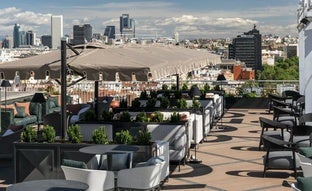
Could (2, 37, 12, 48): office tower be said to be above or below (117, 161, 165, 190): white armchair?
above

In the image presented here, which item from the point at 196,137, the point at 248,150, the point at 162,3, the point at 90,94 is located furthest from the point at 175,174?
the point at 162,3

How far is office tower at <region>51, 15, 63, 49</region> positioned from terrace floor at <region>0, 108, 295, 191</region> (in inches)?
75.1

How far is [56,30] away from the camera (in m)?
7.72

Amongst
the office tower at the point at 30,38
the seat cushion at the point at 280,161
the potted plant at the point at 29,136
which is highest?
the office tower at the point at 30,38

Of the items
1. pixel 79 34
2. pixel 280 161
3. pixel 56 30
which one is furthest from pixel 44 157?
pixel 280 161

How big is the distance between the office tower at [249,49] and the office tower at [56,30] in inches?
5092

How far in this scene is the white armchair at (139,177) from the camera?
5402mm

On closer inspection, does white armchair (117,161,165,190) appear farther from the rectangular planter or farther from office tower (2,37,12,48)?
office tower (2,37,12,48)

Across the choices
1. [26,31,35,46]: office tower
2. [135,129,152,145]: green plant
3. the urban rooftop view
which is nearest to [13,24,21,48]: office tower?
[26,31,35,46]: office tower

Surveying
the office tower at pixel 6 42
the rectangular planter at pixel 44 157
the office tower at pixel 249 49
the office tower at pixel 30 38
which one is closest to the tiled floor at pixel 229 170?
the rectangular planter at pixel 44 157

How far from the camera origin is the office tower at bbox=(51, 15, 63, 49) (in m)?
7.18

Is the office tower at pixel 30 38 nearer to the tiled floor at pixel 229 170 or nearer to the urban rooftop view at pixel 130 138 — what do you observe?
the urban rooftop view at pixel 130 138

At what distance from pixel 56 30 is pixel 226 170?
10.5ft

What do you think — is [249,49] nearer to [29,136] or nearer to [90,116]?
[90,116]
